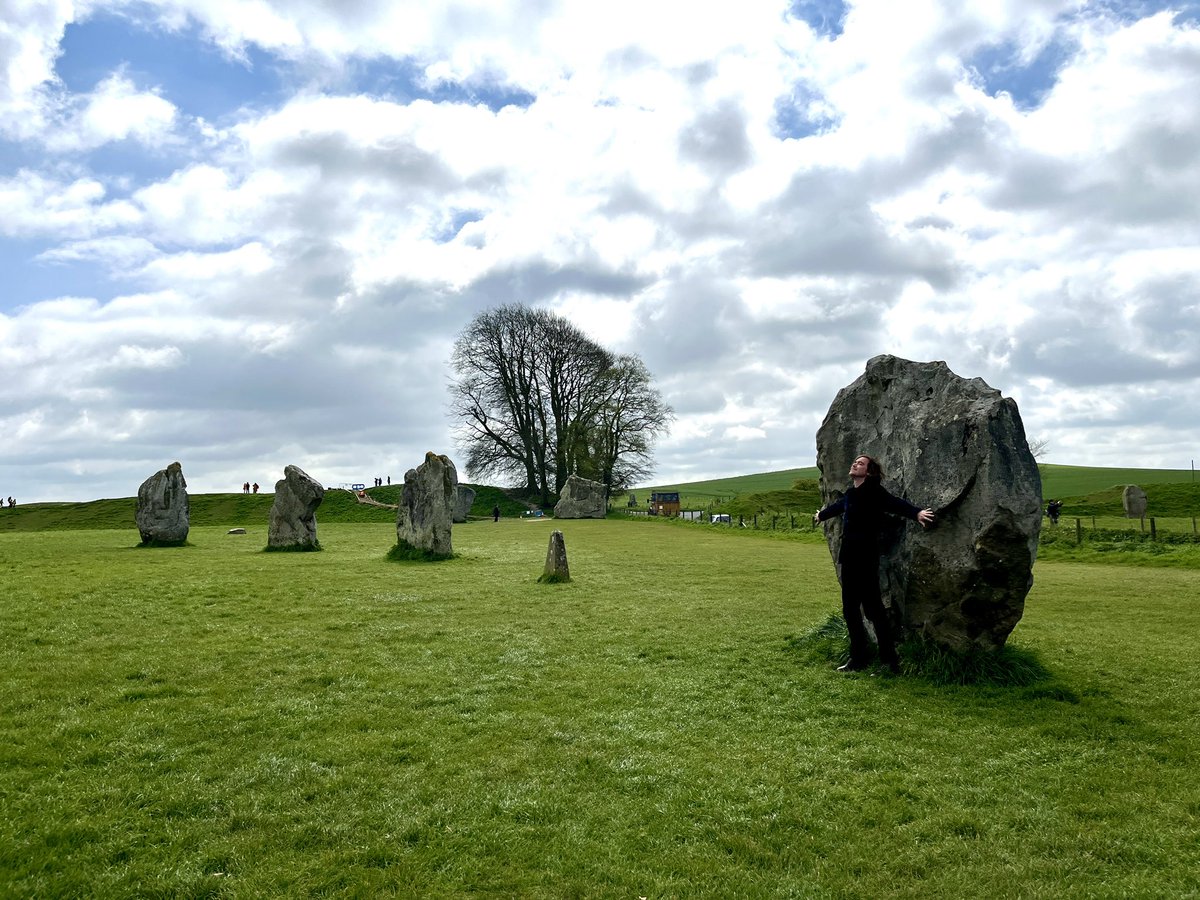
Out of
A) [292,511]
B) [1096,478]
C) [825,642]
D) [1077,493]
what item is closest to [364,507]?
A: [292,511]

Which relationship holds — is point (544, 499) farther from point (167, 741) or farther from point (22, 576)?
point (167, 741)

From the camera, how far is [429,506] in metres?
23.3

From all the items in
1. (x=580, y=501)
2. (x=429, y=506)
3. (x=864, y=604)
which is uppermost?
(x=429, y=506)

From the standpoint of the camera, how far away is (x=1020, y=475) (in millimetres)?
8594

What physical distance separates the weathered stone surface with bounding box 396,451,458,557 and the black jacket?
1547cm

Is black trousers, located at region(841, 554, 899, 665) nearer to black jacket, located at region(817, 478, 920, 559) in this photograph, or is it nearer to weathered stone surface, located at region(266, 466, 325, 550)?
black jacket, located at region(817, 478, 920, 559)

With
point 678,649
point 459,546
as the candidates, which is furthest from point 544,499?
point 678,649

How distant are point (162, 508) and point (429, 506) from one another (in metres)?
11.8

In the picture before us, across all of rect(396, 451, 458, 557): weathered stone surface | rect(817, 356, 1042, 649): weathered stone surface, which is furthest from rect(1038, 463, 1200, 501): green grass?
rect(817, 356, 1042, 649): weathered stone surface

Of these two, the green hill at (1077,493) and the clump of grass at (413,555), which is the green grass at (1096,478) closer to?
the green hill at (1077,493)

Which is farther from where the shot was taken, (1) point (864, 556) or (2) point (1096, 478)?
(2) point (1096, 478)

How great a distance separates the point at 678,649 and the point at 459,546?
19.8m

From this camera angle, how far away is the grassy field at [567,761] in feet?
15.8

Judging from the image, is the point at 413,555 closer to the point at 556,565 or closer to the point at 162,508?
the point at 556,565
